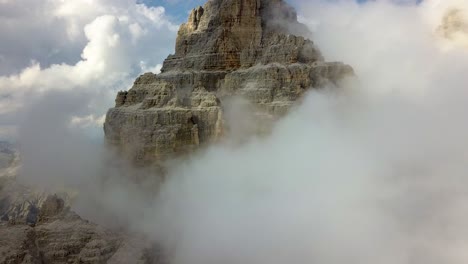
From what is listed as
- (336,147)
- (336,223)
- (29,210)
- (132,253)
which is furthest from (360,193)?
(29,210)

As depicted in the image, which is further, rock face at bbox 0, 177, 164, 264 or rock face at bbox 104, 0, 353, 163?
rock face at bbox 104, 0, 353, 163

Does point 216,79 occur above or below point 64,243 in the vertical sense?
above

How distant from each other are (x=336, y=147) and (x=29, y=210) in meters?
51.1

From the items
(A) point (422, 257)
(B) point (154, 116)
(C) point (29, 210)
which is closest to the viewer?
(A) point (422, 257)

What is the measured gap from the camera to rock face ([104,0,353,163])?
65625 millimetres

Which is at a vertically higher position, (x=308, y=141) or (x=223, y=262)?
(x=308, y=141)

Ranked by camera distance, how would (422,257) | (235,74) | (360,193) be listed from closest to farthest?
(422,257) → (360,193) → (235,74)

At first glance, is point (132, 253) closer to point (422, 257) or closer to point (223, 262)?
point (223, 262)

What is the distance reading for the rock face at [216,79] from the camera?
215 ft

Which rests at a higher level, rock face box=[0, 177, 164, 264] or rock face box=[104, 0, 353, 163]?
rock face box=[104, 0, 353, 163]

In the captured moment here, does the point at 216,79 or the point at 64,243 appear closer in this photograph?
the point at 64,243

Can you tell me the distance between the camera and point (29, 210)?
79.8 meters

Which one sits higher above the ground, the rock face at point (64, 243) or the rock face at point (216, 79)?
the rock face at point (216, 79)

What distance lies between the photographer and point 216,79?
241ft
